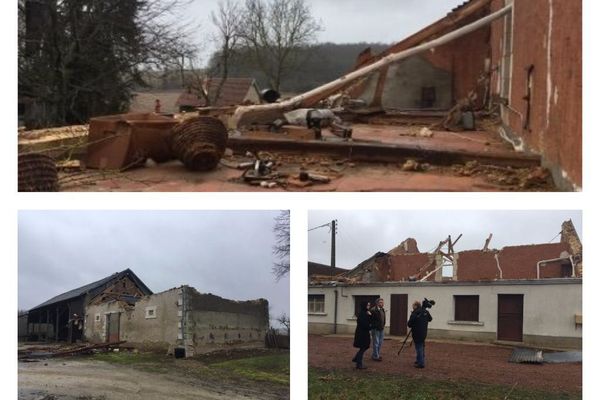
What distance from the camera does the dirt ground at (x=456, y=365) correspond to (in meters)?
5.46

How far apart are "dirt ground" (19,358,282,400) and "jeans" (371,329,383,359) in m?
0.89

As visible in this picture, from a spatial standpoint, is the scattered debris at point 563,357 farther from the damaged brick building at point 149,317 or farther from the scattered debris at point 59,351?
the scattered debris at point 59,351

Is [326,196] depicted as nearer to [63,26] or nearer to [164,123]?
[164,123]

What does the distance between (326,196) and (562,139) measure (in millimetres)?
1950

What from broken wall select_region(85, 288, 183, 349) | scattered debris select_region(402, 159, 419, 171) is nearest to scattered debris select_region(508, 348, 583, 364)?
scattered debris select_region(402, 159, 419, 171)

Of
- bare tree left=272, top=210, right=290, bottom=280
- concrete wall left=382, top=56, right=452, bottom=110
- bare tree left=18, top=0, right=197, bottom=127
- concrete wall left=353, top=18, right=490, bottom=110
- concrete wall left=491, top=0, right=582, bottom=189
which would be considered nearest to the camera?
concrete wall left=491, top=0, right=582, bottom=189

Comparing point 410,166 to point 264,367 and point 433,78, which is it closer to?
point 264,367

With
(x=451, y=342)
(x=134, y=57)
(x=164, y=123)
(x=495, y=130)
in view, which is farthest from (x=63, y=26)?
(x=451, y=342)

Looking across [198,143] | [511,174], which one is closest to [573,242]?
[511,174]

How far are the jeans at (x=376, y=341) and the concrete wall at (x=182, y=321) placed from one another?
94cm

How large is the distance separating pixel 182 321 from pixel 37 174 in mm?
1762

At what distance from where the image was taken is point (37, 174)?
5832 mm

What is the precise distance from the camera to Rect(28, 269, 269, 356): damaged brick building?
586 cm

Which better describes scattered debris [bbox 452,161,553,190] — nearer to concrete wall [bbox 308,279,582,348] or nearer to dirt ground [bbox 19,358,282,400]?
concrete wall [bbox 308,279,582,348]
